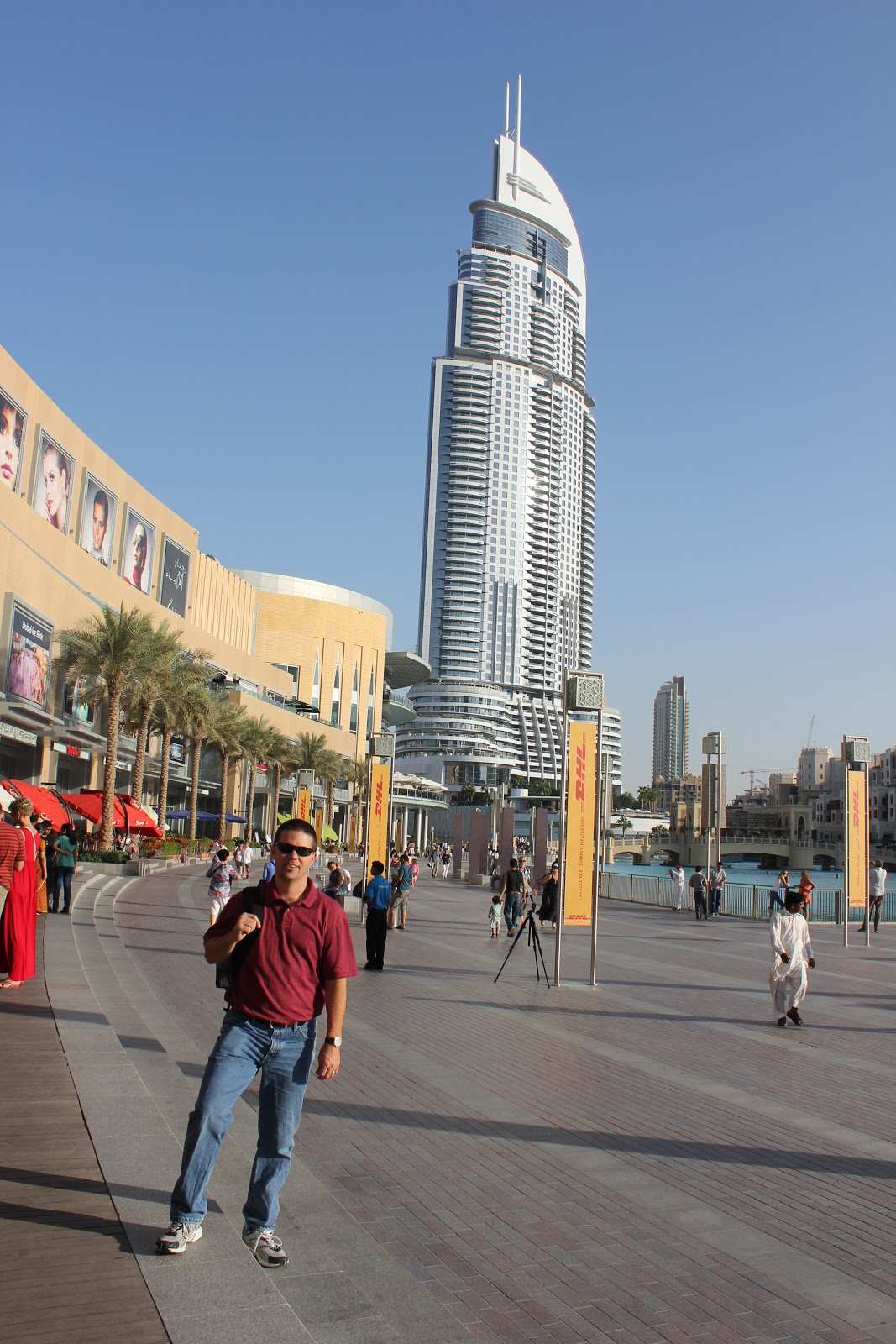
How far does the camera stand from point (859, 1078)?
856 centimetres

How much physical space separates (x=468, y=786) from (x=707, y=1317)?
165711 mm

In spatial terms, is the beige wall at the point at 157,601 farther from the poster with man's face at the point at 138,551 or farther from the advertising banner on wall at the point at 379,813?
the advertising banner on wall at the point at 379,813

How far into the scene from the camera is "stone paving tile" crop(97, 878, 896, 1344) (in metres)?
4.15

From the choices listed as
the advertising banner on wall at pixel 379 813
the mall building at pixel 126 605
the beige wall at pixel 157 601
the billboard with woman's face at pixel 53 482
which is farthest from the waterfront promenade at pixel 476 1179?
the billboard with woman's face at pixel 53 482

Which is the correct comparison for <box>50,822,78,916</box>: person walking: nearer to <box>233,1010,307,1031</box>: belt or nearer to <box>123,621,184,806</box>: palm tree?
<box>233,1010,307,1031</box>: belt

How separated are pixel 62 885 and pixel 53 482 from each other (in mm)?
29037

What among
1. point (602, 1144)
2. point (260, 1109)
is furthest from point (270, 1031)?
point (602, 1144)

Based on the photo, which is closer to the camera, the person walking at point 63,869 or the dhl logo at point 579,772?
the dhl logo at point 579,772

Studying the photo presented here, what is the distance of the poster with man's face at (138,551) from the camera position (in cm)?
5328

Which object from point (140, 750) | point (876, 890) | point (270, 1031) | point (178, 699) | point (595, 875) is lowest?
point (876, 890)

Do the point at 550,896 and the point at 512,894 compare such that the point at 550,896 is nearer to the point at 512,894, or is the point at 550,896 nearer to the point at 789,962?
the point at 512,894

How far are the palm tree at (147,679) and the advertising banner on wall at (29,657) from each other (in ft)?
10.3

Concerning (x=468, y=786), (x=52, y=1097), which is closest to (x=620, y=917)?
(x=52, y=1097)

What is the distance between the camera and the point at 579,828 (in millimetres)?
14305
